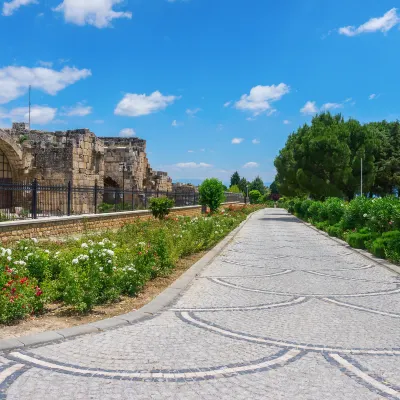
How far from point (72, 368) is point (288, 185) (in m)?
43.3

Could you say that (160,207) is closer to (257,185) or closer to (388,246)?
(388,246)

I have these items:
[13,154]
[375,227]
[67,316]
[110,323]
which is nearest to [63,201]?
[13,154]

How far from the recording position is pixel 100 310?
6043mm

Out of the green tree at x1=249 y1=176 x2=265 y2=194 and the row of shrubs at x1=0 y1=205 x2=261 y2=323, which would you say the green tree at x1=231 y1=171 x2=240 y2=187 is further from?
the row of shrubs at x1=0 y1=205 x2=261 y2=323

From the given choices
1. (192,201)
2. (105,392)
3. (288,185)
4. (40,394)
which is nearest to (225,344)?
(105,392)

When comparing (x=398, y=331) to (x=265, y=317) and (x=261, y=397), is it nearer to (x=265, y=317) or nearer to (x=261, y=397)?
(x=265, y=317)

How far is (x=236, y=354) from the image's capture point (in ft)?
14.4

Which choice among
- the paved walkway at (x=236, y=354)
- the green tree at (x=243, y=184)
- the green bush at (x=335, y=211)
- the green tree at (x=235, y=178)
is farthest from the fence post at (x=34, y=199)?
the green tree at (x=235, y=178)

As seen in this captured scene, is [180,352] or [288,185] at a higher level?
[288,185]

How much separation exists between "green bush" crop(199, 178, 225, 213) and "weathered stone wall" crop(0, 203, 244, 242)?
11.4 meters

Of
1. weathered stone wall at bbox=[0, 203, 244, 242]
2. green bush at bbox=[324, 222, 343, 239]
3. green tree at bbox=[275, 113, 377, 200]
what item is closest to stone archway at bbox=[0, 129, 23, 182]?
weathered stone wall at bbox=[0, 203, 244, 242]

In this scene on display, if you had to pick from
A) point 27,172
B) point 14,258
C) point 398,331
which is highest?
point 27,172

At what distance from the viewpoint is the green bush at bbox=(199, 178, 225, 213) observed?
32281 millimetres

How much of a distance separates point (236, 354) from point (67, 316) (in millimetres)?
2472
